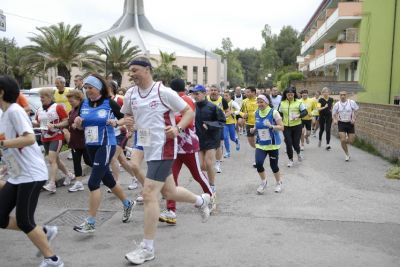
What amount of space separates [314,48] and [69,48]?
28091 mm

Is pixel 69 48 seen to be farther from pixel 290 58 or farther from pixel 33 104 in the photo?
pixel 290 58

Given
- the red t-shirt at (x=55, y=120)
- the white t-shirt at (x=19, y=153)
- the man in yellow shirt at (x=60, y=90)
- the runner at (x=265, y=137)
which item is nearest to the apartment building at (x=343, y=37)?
the man in yellow shirt at (x=60, y=90)

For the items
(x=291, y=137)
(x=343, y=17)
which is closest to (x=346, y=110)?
(x=291, y=137)

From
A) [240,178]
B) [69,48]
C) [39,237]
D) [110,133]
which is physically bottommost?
[240,178]

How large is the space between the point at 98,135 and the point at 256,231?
2275 millimetres

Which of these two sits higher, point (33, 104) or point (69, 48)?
point (69, 48)

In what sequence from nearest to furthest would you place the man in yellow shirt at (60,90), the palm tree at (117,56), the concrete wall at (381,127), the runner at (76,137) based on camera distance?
the runner at (76,137), the man in yellow shirt at (60,90), the concrete wall at (381,127), the palm tree at (117,56)

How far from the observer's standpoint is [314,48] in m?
51.0

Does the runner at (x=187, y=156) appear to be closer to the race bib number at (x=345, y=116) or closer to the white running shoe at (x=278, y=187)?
the white running shoe at (x=278, y=187)

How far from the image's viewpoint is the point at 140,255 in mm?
4391

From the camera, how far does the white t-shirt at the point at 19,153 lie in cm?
397

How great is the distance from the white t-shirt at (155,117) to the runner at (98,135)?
3.53 feet

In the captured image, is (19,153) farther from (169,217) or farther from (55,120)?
(55,120)

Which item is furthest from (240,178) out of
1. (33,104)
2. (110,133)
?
(33,104)
